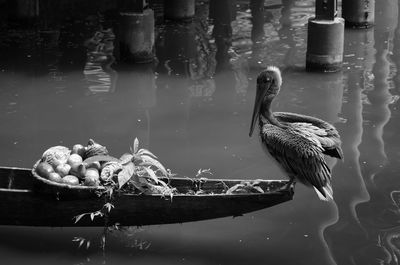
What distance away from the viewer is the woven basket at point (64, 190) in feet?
27.9

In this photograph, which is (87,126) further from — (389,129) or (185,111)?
(389,129)

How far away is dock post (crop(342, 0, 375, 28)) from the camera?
18.2 metres

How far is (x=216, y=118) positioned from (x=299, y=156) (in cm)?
452

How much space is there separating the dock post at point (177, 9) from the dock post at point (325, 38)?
4542 millimetres

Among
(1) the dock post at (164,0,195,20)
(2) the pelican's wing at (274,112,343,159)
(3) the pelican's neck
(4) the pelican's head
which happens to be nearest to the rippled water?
(1) the dock post at (164,0,195,20)

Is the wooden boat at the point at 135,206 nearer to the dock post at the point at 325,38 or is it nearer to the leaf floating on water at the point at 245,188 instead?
the leaf floating on water at the point at 245,188

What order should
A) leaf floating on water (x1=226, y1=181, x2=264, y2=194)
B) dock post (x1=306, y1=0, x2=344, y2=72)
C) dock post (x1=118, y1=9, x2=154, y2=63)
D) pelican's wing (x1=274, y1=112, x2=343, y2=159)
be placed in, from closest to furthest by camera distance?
pelican's wing (x1=274, y1=112, x2=343, y2=159)
leaf floating on water (x1=226, y1=181, x2=264, y2=194)
dock post (x1=306, y1=0, x2=344, y2=72)
dock post (x1=118, y1=9, x2=154, y2=63)

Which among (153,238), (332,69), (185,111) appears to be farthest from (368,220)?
(332,69)

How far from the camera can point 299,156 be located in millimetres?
8297

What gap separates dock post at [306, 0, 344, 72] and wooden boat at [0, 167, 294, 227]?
6730mm

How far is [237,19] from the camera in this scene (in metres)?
19.7

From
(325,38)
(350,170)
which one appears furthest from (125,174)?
(325,38)

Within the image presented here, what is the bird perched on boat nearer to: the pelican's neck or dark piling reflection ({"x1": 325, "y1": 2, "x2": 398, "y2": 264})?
the pelican's neck

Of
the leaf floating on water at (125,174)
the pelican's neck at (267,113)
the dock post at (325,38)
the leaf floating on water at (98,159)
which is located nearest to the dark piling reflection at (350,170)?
the dock post at (325,38)
